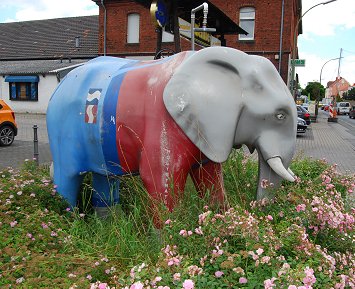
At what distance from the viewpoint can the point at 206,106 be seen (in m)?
2.84

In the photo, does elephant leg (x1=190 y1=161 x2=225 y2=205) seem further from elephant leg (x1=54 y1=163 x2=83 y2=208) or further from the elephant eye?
elephant leg (x1=54 y1=163 x2=83 y2=208)

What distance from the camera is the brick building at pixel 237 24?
20.5 m

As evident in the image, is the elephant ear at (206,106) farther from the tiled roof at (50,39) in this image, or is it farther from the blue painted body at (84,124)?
the tiled roof at (50,39)

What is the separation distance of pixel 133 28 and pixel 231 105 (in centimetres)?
2149

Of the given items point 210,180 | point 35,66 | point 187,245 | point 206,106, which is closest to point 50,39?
point 35,66


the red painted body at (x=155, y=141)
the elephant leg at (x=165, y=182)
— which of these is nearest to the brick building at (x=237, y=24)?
the red painted body at (x=155, y=141)

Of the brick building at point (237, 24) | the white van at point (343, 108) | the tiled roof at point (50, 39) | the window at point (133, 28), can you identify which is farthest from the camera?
the white van at point (343, 108)

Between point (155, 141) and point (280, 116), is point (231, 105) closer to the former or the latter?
point (280, 116)

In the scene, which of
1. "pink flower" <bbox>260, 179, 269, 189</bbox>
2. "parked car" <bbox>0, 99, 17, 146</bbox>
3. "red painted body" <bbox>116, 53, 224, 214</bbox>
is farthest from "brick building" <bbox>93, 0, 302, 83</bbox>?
"pink flower" <bbox>260, 179, 269, 189</bbox>

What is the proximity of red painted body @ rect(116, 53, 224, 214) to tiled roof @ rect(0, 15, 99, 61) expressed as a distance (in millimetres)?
24128

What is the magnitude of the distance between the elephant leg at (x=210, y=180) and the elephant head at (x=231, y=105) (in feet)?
1.41

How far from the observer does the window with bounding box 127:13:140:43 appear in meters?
23.1

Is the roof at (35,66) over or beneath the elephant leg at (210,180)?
over

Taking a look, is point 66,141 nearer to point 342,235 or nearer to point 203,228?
point 203,228
